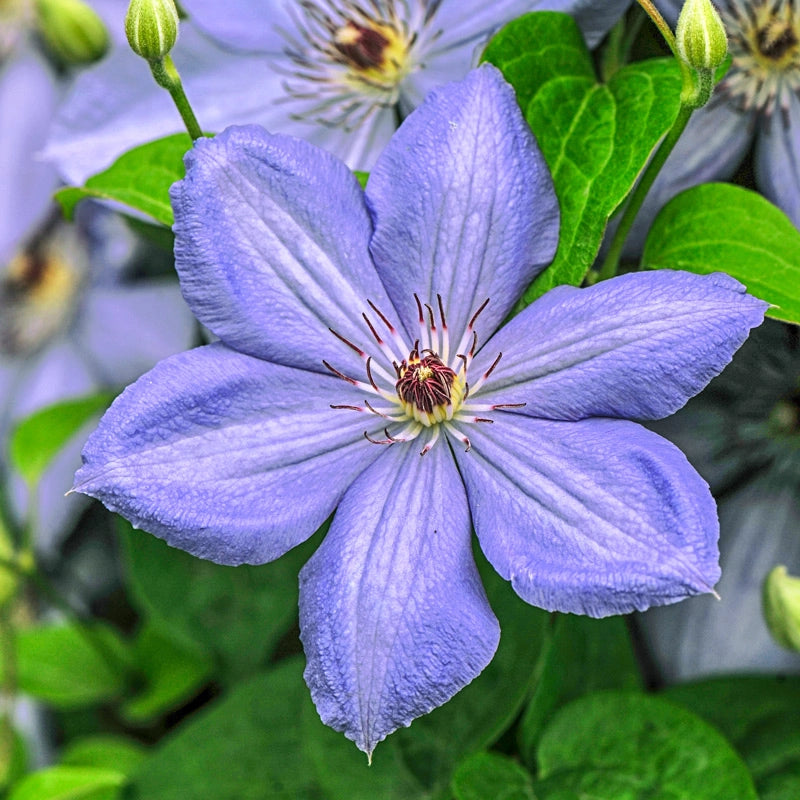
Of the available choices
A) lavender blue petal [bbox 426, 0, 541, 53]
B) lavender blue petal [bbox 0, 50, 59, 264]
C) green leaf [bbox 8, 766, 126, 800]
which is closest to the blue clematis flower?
lavender blue petal [bbox 0, 50, 59, 264]

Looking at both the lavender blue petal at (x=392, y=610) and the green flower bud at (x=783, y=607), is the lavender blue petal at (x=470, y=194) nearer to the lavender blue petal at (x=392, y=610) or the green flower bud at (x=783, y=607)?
the lavender blue petal at (x=392, y=610)

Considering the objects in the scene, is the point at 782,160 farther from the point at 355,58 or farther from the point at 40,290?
the point at 40,290

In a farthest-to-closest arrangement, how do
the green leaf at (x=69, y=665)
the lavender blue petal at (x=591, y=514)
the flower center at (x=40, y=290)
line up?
the flower center at (x=40, y=290)
the green leaf at (x=69, y=665)
the lavender blue petal at (x=591, y=514)

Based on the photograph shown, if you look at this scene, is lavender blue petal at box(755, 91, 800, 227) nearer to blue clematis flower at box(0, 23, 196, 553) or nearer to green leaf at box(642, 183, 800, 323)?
green leaf at box(642, 183, 800, 323)

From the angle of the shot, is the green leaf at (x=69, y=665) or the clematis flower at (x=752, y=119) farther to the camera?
the green leaf at (x=69, y=665)

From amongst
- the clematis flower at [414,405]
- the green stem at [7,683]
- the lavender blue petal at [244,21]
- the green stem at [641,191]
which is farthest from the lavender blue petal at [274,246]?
the green stem at [7,683]
